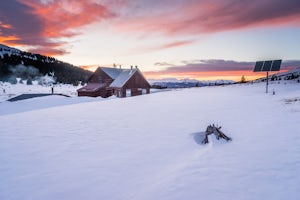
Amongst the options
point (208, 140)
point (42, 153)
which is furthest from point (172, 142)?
point (42, 153)

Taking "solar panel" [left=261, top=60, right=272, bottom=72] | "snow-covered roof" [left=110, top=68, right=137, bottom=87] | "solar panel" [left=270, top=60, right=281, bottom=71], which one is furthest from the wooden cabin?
"solar panel" [left=270, top=60, right=281, bottom=71]

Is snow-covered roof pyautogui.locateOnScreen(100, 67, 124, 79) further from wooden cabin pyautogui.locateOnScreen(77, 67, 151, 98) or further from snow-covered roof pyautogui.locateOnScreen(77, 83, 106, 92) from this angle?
snow-covered roof pyautogui.locateOnScreen(77, 83, 106, 92)

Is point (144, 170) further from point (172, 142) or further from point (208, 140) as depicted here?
point (208, 140)

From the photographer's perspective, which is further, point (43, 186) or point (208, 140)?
point (208, 140)

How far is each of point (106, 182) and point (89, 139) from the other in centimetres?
375

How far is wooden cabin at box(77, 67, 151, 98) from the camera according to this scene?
34.5 meters

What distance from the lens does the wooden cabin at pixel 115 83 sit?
34531 millimetres

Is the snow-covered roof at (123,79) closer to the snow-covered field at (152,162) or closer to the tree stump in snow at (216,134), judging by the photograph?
the snow-covered field at (152,162)

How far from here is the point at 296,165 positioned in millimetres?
5406

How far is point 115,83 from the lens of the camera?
116ft

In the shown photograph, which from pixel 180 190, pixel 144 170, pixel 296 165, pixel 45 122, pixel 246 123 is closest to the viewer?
pixel 180 190

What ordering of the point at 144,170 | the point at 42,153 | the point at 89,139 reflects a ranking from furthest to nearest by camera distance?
the point at 89,139 → the point at 42,153 → the point at 144,170

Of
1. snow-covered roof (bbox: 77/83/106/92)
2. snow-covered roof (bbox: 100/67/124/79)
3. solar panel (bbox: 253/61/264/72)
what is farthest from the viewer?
snow-covered roof (bbox: 100/67/124/79)

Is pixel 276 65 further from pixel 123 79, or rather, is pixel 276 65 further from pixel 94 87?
pixel 94 87
